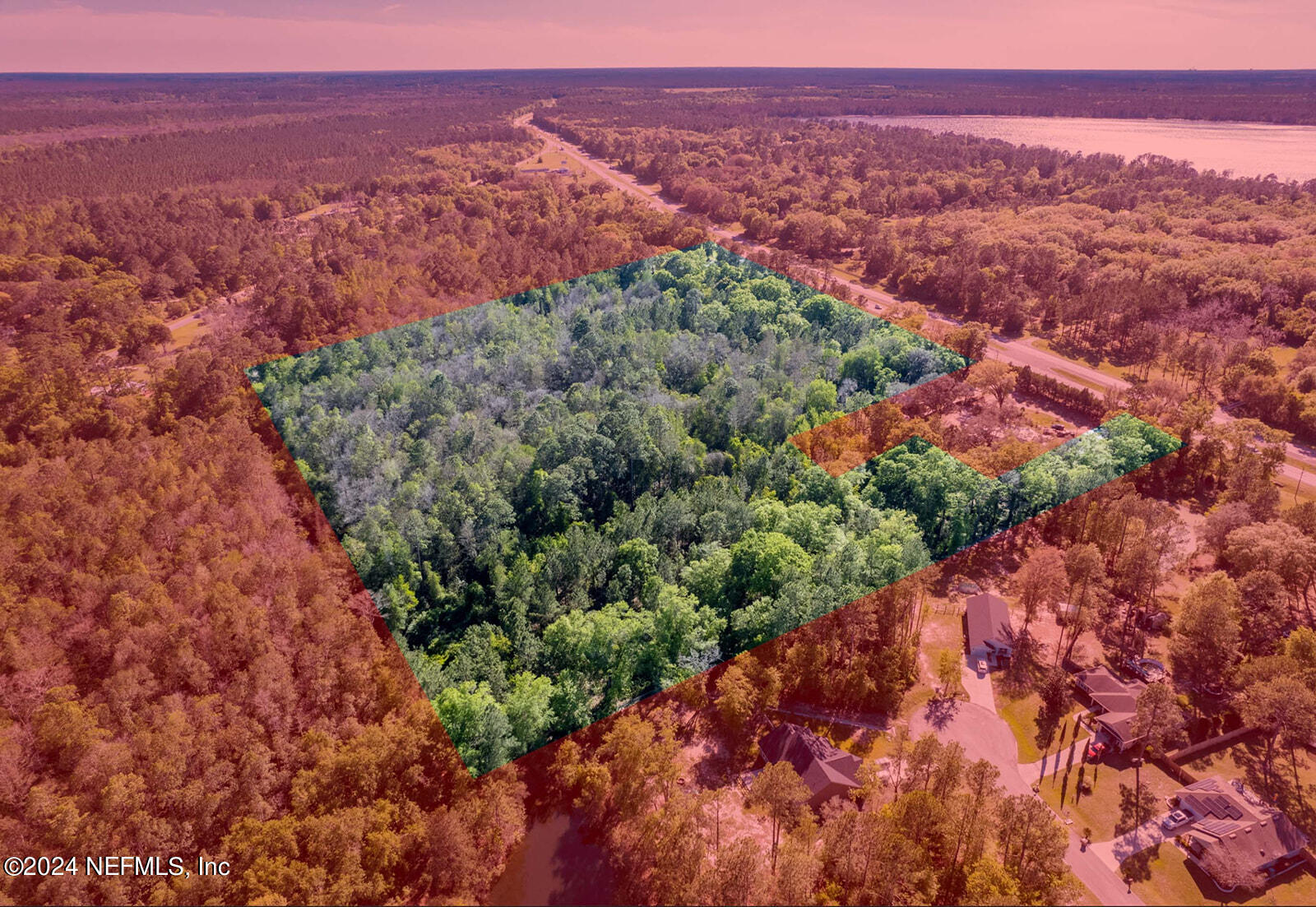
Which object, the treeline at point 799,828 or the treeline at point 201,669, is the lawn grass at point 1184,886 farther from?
the treeline at point 201,669

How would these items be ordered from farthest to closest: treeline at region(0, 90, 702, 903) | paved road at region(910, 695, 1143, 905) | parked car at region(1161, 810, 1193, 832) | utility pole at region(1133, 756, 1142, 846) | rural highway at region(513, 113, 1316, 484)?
1. rural highway at region(513, 113, 1316, 484)
2. utility pole at region(1133, 756, 1142, 846)
3. parked car at region(1161, 810, 1193, 832)
4. paved road at region(910, 695, 1143, 905)
5. treeline at region(0, 90, 702, 903)

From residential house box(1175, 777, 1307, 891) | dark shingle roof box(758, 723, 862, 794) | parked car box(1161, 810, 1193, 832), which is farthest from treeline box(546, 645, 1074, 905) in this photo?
residential house box(1175, 777, 1307, 891)

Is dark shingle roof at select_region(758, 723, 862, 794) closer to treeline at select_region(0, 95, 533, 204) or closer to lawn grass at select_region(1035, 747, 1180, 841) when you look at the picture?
lawn grass at select_region(1035, 747, 1180, 841)

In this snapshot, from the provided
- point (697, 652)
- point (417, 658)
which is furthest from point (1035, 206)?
point (417, 658)

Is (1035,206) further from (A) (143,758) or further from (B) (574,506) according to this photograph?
(A) (143,758)


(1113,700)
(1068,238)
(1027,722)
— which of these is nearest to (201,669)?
(1027,722)

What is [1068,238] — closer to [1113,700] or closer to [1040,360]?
[1040,360]

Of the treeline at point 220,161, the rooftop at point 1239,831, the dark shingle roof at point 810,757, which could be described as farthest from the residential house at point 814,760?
the treeline at point 220,161
